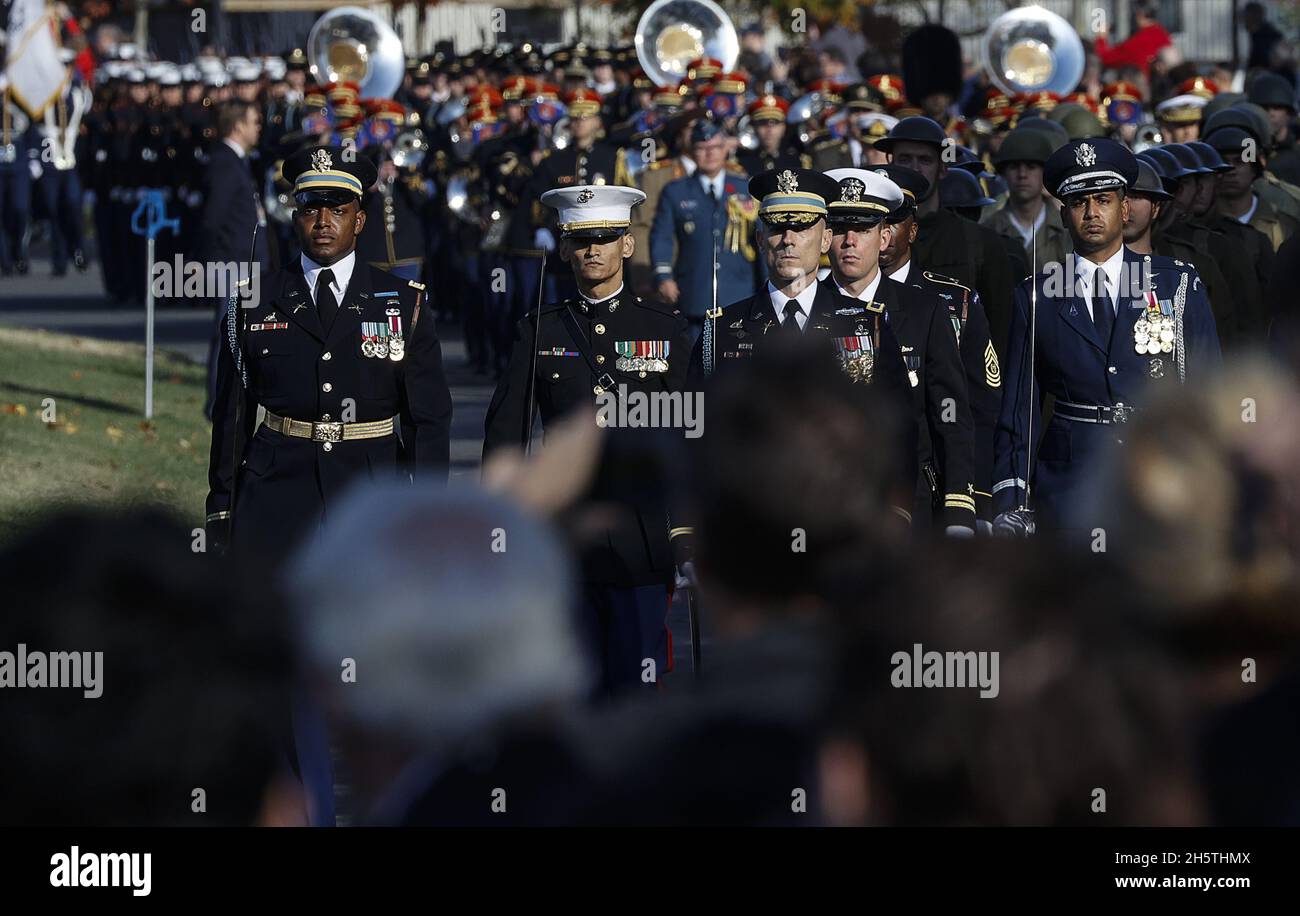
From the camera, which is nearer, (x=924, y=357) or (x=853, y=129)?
(x=924, y=357)

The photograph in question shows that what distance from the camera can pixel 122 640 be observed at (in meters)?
2.71

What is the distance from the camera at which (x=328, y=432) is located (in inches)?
296

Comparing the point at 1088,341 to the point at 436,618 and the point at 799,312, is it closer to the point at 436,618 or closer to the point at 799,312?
the point at 799,312

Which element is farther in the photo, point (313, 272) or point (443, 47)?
point (443, 47)

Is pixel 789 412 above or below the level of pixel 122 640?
above

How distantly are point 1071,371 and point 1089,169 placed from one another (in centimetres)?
67

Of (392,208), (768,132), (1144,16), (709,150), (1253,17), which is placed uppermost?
(1144,16)

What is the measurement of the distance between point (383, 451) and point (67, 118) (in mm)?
23559

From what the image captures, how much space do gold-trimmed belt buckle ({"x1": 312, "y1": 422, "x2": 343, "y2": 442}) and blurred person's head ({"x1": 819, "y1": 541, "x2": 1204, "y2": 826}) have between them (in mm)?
4852

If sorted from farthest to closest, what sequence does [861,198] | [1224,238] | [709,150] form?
1. [709,150]
2. [1224,238]
3. [861,198]

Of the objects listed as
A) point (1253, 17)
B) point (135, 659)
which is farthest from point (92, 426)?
point (135, 659)
